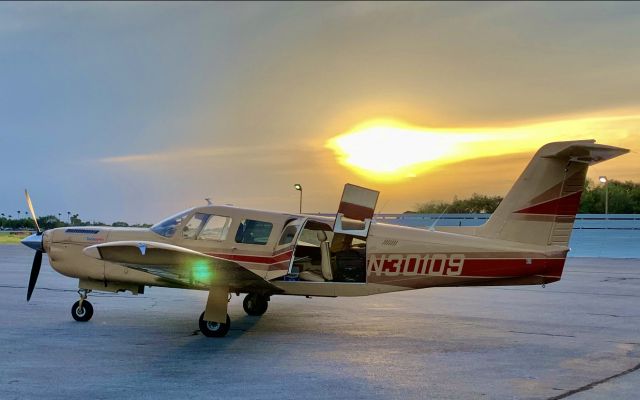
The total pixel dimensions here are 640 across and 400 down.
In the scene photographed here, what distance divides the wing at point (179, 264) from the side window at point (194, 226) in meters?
0.90

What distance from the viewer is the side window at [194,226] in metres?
12.8

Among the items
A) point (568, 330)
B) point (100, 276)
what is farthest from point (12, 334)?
point (568, 330)

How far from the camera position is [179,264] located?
11523mm

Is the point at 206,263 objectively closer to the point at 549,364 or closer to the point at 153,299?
the point at 549,364

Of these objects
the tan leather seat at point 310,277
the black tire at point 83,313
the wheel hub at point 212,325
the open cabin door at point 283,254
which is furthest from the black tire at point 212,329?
the black tire at point 83,313

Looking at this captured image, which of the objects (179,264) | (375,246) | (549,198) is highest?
(549,198)

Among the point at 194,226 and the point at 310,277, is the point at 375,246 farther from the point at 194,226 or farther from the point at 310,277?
the point at 194,226

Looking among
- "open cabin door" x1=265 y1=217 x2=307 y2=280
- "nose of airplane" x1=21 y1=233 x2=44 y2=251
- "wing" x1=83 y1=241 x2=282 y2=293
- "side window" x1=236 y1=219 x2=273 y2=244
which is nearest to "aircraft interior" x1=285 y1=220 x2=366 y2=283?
"open cabin door" x1=265 y1=217 x2=307 y2=280

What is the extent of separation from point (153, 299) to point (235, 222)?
5.45 m

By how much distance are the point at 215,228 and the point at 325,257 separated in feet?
6.48

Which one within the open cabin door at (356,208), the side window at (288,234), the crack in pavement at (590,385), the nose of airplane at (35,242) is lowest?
the crack in pavement at (590,385)

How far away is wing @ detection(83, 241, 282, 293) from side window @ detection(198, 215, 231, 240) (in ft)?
2.98

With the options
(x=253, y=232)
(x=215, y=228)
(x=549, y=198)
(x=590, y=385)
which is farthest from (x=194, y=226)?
Answer: (x=590, y=385)

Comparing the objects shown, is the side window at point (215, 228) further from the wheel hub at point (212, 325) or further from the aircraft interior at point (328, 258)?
the wheel hub at point (212, 325)
